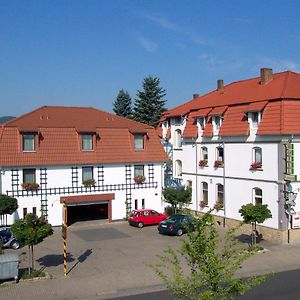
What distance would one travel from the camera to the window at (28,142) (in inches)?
1447

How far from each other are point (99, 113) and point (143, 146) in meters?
5.14

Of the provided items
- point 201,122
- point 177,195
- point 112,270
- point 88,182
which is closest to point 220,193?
point 177,195

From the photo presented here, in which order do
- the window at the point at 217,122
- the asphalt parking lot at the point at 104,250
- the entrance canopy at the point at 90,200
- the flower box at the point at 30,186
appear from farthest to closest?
the entrance canopy at the point at 90,200, the window at the point at 217,122, the flower box at the point at 30,186, the asphalt parking lot at the point at 104,250

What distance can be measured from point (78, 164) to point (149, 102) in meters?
36.0

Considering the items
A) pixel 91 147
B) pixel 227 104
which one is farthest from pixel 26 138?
pixel 227 104

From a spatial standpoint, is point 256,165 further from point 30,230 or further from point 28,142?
point 28,142

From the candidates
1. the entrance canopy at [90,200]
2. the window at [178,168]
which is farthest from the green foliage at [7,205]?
the window at [178,168]

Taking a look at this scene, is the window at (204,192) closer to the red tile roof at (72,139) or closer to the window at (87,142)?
the red tile roof at (72,139)

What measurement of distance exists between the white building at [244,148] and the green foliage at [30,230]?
15043mm

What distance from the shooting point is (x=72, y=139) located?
3856 cm

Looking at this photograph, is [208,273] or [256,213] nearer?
[208,273]

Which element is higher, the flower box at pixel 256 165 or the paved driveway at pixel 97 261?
the flower box at pixel 256 165

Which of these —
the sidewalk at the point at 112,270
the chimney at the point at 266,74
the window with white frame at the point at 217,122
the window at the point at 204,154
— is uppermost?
the chimney at the point at 266,74

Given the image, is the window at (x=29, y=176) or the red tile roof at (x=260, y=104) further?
the window at (x=29, y=176)
